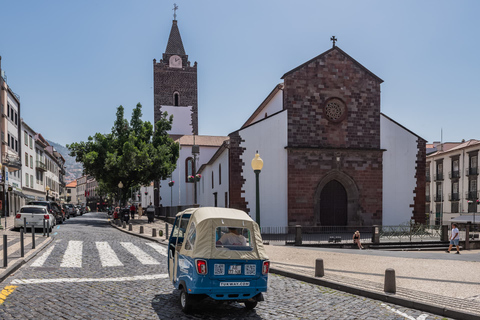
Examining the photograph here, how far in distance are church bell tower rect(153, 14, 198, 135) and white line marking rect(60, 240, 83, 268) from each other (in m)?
44.2

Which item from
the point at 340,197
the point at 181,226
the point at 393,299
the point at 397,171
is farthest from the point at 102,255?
the point at 397,171

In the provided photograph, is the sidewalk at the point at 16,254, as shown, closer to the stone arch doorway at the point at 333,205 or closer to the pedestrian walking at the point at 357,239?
the pedestrian walking at the point at 357,239

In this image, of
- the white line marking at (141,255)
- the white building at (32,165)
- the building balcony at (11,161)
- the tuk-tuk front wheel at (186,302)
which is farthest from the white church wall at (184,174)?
the tuk-tuk front wheel at (186,302)

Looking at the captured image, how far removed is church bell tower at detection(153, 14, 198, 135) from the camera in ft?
200

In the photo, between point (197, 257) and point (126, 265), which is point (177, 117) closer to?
point (126, 265)

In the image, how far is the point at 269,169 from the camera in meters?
27.9

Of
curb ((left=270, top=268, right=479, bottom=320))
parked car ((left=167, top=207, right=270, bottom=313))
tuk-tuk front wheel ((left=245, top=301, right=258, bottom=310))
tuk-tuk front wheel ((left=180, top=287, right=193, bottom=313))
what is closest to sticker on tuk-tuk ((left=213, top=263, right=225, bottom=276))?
parked car ((left=167, top=207, right=270, bottom=313))

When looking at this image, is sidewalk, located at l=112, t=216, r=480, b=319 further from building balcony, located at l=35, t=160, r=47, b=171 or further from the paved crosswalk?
building balcony, located at l=35, t=160, r=47, b=171

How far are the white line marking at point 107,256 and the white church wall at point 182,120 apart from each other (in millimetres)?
44466

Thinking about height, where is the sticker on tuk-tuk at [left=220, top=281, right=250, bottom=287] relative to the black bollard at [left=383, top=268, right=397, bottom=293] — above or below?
above

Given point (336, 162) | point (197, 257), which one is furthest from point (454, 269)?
point (336, 162)

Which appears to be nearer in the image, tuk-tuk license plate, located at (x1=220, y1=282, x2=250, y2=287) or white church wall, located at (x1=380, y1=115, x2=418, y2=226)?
tuk-tuk license plate, located at (x1=220, y1=282, x2=250, y2=287)

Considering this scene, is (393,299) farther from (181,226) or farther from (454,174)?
(454,174)

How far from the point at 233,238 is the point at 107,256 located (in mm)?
8085
